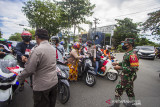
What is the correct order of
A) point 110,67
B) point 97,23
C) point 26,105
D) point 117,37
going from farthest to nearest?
point 117,37, point 97,23, point 110,67, point 26,105

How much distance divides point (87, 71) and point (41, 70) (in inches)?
91.1

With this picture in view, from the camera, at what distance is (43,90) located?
1337 mm

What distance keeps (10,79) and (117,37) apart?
1160 inches

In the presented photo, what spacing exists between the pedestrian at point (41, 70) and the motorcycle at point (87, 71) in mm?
2027

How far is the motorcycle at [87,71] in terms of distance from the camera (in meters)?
3.30

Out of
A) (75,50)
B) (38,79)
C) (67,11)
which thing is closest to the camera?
(38,79)

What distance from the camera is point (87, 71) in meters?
3.38

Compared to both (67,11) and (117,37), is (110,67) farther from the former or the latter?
(117,37)

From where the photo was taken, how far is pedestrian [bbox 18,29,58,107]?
122 centimetres

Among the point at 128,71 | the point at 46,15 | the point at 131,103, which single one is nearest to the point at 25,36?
the point at 128,71

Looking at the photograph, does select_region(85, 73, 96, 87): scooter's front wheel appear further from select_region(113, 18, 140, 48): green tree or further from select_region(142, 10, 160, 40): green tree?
select_region(113, 18, 140, 48): green tree

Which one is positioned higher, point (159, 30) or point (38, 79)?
point (159, 30)

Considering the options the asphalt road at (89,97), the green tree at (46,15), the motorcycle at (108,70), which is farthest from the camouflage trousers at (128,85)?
the green tree at (46,15)

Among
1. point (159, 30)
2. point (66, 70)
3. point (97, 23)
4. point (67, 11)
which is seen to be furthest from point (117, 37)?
point (66, 70)
